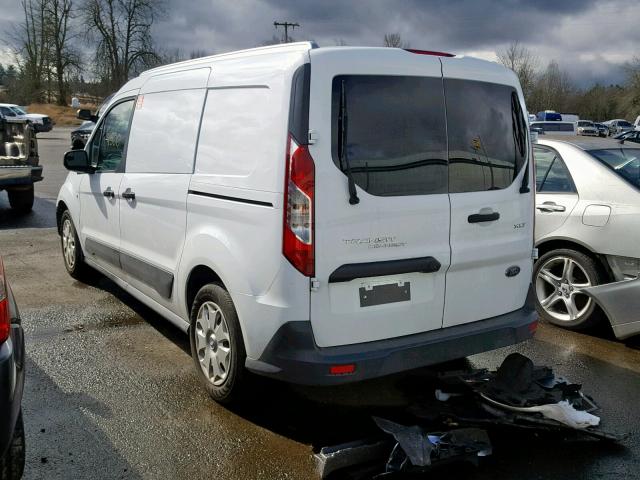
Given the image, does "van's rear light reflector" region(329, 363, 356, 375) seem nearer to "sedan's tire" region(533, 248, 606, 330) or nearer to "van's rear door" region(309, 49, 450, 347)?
"van's rear door" region(309, 49, 450, 347)

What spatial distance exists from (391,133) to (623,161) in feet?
10.0

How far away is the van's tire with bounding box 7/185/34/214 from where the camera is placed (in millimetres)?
10703

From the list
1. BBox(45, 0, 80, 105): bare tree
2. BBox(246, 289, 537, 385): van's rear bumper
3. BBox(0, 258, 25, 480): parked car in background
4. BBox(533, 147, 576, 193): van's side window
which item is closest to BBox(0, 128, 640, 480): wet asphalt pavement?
BBox(0, 258, 25, 480): parked car in background

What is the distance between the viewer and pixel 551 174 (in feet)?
18.4

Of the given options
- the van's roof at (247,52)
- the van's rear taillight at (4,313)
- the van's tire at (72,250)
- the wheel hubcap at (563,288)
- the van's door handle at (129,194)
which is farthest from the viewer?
the van's tire at (72,250)

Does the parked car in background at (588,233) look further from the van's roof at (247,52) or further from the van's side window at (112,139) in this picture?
the van's side window at (112,139)

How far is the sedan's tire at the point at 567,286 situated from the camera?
202 inches

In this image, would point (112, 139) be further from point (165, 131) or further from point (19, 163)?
point (19, 163)

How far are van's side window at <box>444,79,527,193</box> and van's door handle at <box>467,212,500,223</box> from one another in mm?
151

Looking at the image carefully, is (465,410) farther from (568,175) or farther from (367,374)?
(568,175)

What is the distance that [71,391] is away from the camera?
3975 mm

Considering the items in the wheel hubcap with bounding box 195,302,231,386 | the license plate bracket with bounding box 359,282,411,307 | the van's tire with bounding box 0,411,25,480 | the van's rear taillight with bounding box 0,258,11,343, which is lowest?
the van's tire with bounding box 0,411,25,480

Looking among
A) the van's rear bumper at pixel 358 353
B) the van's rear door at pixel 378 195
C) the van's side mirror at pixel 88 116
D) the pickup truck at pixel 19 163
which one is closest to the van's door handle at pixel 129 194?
the van's rear bumper at pixel 358 353

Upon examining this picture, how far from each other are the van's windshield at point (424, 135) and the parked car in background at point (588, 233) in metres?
1.57
